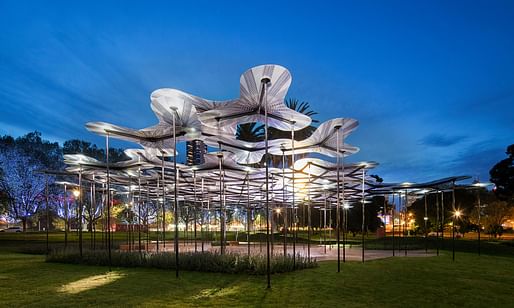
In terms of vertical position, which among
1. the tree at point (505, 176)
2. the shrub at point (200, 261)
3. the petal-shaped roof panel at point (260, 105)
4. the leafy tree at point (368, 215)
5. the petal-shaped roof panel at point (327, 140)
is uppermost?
the petal-shaped roof panel at point (260, 105)

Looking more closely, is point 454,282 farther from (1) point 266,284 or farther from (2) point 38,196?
(2) point 38,196

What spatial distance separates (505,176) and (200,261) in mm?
38590

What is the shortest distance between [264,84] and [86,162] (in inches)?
530

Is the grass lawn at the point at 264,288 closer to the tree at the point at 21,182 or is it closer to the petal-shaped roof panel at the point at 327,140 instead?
the petal-shaped roof panel at the point at 327,140

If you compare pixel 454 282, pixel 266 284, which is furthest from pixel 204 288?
pixel 454 282

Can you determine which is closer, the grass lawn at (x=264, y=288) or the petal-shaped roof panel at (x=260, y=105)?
the grass lawn at (x=264, y=288)

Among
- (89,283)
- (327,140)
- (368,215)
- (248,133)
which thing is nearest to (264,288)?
(89,283)

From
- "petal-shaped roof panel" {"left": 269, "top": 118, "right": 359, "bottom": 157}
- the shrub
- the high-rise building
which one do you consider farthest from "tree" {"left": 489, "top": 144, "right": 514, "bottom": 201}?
the high-rise building

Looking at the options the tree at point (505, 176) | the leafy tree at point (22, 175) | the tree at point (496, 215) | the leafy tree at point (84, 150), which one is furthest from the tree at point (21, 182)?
the tree at point (496, 215)

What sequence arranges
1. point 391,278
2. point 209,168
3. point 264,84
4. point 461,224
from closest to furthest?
point 264,84, point 391,278, point 209,168, point 461,224

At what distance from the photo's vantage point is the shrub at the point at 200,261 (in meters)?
14.7

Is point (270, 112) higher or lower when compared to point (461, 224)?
higher

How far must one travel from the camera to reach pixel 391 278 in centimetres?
1342

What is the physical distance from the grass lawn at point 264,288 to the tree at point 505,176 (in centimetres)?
2959
